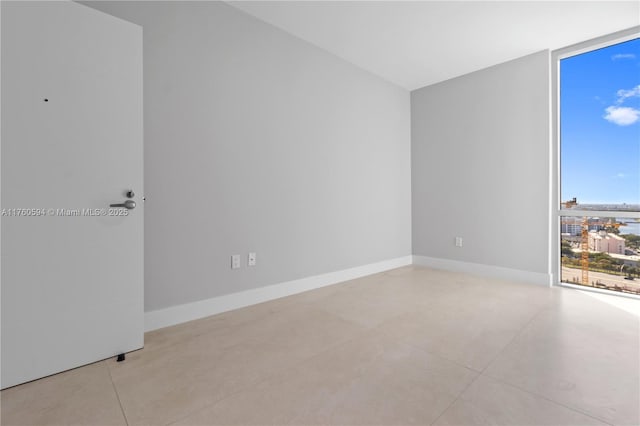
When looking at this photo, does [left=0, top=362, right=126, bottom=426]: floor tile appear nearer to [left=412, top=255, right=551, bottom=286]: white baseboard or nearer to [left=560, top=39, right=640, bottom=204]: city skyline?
[left=412, top=255, right=551, bottom=286]: white baseboard

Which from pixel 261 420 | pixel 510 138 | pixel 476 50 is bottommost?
pixel 261 420

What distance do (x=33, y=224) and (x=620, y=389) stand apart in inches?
120

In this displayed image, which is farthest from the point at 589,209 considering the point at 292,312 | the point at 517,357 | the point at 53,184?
the point at 53,184

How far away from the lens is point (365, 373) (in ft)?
5.29

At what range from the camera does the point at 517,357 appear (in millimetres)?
1778

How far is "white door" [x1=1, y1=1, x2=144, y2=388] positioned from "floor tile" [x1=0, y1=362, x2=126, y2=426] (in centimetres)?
9

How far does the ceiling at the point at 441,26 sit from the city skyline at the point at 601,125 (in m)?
0.31

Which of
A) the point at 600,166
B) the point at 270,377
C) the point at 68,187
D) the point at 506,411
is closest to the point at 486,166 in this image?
the point at 600,166

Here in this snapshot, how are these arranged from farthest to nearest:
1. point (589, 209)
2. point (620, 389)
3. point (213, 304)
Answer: point (589, 209)
point (213, 304)
point (620, 389)

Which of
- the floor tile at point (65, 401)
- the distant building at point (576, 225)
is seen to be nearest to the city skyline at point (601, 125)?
the distant building at point (576, 225)

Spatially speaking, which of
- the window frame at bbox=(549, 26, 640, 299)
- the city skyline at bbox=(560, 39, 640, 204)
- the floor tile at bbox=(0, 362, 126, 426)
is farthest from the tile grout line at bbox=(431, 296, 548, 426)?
the city skyline at bbox=(560, 39, 640, 204)

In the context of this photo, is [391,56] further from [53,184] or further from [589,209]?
[53,184]

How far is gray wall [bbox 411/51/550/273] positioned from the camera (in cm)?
345

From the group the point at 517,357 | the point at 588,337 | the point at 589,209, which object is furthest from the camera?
the point at 589,209
